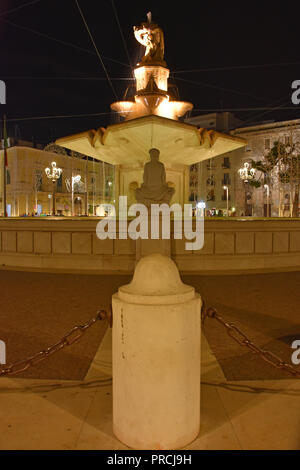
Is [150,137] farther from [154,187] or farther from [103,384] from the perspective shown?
[103,384]

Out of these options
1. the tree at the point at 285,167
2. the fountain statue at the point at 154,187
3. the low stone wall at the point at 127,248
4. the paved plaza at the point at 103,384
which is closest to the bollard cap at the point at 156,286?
the paved plaza at the point at 103,384

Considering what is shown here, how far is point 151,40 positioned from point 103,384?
1455 centimetres

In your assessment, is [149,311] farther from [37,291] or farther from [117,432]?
[37,291]

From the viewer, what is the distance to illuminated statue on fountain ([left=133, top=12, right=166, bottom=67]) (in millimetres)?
14539

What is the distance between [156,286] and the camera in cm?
253

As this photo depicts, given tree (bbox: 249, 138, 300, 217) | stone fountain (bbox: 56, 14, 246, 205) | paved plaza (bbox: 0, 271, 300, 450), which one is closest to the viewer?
paved plaza (bbox: 0, 271, 300, 450)

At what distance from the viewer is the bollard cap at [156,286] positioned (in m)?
2.49

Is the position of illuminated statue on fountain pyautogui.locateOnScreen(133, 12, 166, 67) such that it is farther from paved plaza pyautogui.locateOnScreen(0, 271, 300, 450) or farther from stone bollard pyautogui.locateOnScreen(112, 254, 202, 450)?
stone bollard pyautogui.locateOnScreen(112, 254, 202, 450)

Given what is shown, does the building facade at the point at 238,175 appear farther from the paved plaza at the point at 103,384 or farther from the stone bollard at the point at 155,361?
the stone bollard at the point at 155,361

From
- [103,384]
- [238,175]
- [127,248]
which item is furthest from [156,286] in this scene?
[238,175]

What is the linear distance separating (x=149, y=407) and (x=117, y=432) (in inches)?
14.6

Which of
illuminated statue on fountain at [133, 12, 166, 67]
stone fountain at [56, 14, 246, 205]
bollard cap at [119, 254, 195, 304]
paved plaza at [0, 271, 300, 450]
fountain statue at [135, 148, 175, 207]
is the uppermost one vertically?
illuminated statue on fountain at [133, 12, 166, 67]

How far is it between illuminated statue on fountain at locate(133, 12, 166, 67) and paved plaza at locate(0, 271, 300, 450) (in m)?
11.5

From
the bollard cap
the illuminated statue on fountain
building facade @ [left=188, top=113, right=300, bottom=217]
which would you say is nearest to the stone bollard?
the bollard cap
